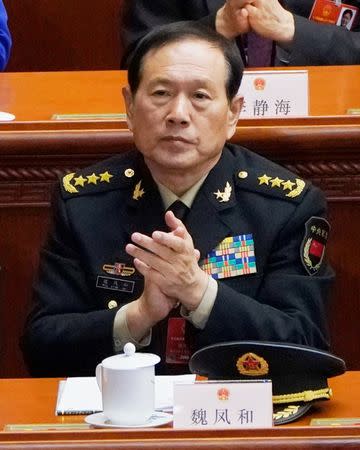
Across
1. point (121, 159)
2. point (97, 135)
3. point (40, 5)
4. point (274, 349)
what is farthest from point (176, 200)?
point (40, 5)

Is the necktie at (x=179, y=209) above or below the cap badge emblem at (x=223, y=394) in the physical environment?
above

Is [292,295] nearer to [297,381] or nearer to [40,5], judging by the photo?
[297,381]

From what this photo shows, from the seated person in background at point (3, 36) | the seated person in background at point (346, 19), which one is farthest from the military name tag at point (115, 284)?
the seated person in background at point (346, 19)

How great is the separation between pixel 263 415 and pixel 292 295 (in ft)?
1.64

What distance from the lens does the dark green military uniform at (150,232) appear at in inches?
77.8

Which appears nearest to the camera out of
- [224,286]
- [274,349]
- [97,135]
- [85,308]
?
[274,349]

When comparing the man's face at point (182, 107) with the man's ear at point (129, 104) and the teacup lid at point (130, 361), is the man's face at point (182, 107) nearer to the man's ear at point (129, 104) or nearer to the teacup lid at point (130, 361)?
the man's ear at point (129, 104)

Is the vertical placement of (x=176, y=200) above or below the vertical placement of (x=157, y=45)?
below

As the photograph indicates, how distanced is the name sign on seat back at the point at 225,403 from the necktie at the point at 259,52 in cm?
134

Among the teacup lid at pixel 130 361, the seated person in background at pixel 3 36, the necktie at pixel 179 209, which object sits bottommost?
the teacup lid at pixel 130 361

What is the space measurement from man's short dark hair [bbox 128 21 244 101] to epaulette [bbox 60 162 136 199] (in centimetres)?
12

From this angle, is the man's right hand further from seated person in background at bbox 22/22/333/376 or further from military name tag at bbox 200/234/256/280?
military name tag at bbox 200/234/256/280

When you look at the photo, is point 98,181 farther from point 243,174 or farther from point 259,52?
point 259,52

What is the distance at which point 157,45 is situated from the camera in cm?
203
